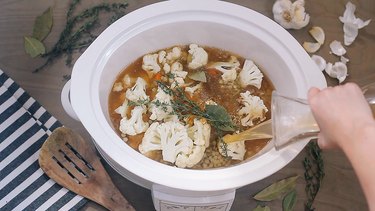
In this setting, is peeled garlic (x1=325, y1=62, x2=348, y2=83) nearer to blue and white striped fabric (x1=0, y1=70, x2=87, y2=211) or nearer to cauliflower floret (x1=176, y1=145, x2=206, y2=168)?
cauliflower floret (x1=176, y1=145, x2=206, y2=168)

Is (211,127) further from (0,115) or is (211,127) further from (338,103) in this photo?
(0,115)

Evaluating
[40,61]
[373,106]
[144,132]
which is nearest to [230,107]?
[144,132]

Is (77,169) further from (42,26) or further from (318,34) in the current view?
(318,34)

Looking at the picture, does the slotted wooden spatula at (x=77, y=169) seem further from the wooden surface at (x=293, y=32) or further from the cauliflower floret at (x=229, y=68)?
the cauliflower floret at (x=229, y=68)

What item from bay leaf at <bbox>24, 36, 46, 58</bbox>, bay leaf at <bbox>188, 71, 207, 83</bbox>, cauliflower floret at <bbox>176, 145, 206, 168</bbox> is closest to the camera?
cauliflower floret at <bbox>176, 145, 206, 168</bbox>

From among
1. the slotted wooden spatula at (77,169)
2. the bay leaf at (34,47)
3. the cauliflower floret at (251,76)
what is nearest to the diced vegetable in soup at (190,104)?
the cauliflower floret at (251,76)

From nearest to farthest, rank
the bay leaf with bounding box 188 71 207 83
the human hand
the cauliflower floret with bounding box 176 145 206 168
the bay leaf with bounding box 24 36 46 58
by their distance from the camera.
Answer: the human hand
the cauliflower floret with bounding box 176 145 206 168
the bay leaf with bounding box 188 71 207 83
the bay leaf with bounding box 24 36 46 58

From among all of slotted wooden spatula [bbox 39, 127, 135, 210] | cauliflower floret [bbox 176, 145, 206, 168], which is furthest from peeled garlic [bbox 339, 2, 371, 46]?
slotted wooden spatula [bbox 39, 127, 135, 210]

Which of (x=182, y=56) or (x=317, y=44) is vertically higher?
(x=182, y=56)
